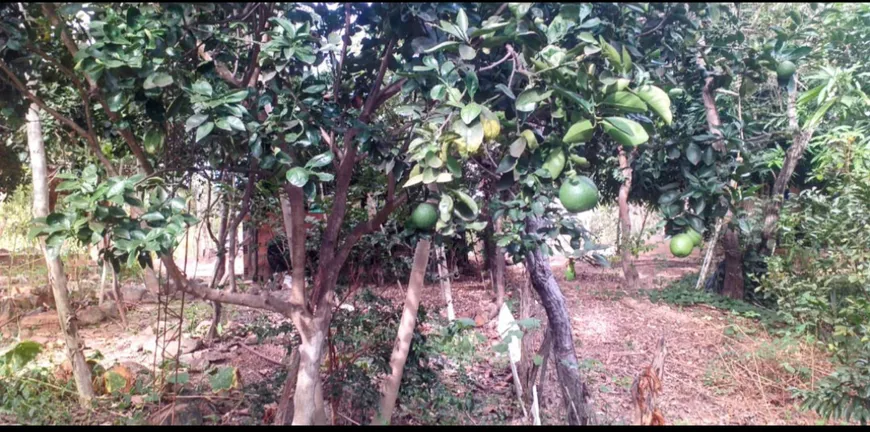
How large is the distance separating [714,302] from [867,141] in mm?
3374

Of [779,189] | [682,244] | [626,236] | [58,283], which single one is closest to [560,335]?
[682,244]

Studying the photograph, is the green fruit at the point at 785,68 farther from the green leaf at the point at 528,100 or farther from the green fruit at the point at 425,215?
the green fruit at the point at 425,215

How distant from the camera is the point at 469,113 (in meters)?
1.22

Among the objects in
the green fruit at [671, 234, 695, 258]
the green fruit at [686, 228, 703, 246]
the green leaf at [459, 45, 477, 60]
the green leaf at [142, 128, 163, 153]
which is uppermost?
the green leaf at [459, 45, 477, 60]

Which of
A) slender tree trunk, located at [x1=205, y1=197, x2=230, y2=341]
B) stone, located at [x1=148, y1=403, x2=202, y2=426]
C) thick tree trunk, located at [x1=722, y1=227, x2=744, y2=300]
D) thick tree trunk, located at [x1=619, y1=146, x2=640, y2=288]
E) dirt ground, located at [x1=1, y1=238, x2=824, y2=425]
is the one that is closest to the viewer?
stone, located at [x1=148, y1=403, x2=202, y2=426]

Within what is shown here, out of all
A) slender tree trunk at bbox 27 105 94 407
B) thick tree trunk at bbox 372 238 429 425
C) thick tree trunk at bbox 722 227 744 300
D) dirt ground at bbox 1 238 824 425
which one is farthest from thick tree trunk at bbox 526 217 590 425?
thick tree trunk at bbox 722 227 744 300

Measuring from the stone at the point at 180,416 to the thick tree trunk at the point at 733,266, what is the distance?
5855mm

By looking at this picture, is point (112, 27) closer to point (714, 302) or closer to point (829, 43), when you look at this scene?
point (829, 43)

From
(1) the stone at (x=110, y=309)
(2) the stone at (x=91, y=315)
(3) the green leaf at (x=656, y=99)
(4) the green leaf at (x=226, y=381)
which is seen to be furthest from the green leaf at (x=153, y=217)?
(1) the stone at (x=110, y=309)

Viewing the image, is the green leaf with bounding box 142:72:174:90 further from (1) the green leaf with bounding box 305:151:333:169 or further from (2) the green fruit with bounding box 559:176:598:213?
(2) the green fruit with bounding box 559:176:598:213

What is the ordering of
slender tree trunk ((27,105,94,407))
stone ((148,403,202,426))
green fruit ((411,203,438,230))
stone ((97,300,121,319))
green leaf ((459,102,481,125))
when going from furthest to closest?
stone ((97,300,121,319))
slender tree trunk ((27,105,94,407))
stone ((148,403,202,426))
green fruit ((411,203,438,230))
green leaf ((459,102,481,125))

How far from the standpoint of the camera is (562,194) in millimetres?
1419

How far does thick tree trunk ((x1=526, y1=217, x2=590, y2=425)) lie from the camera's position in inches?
113

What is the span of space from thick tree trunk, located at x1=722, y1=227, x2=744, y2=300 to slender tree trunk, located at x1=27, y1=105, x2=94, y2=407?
6412 mm
